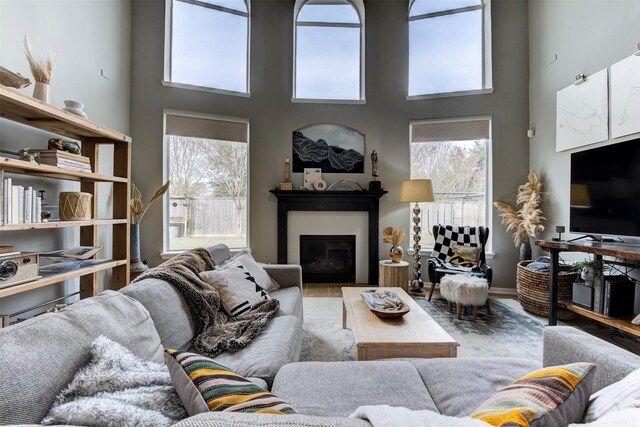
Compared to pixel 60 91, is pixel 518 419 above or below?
below

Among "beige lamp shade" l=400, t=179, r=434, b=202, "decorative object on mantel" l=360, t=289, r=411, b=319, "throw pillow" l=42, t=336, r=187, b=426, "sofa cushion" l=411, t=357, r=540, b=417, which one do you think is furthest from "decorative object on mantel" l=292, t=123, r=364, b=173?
"throw pillow" l=42, t=336, r=187, b=426

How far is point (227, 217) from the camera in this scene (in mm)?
4363

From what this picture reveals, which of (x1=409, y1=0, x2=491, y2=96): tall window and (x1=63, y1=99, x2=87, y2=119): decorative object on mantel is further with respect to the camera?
(x1=409, y1=0, x2=491, y2=96): tall window

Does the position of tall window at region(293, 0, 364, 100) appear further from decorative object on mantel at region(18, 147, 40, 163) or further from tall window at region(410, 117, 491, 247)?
decorative object on mantel at region(18, 147, 40, 163)

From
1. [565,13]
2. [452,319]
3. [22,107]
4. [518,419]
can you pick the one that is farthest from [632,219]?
[22,107]

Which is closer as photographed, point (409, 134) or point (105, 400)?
point (105, 400)

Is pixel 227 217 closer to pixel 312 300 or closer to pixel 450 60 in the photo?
pixel 312 300

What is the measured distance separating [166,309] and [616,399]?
5.27 feet

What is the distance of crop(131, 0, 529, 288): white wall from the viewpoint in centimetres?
408

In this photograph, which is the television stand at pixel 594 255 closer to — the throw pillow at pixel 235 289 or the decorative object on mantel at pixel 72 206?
the throw pillow at pixel 235 289

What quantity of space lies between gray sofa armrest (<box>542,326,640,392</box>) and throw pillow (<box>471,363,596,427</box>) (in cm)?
37

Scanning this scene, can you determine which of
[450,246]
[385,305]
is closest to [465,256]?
[450,246]

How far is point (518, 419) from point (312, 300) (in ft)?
10.4

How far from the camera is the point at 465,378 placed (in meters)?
1.22
